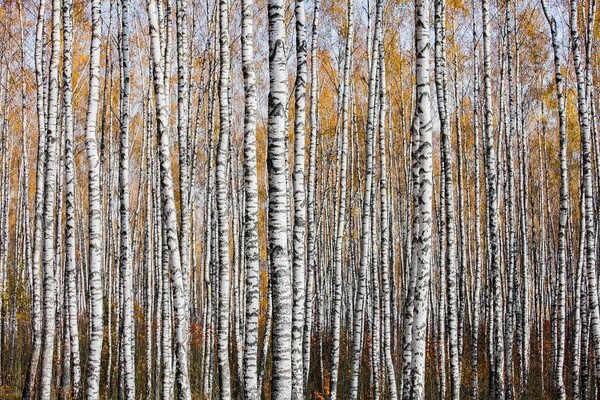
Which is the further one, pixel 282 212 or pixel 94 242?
pixel 94 242

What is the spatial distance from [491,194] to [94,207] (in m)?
5.07

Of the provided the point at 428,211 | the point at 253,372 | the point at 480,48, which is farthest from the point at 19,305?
the point at 480,48

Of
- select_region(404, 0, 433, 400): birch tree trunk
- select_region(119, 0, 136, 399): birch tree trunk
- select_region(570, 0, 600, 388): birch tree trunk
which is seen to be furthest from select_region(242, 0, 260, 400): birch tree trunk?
select_region(570, 0, 600, 388): birch tree trunk

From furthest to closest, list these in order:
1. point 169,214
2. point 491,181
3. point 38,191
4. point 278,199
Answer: point 38,191 < point 491,181 < point 169,214 < point 278,199

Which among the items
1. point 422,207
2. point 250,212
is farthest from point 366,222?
point 250,212

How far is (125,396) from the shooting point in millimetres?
6641

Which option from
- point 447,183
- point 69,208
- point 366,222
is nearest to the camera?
point 447,183

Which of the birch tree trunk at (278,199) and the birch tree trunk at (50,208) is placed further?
the birch tree trunk at (50,208)

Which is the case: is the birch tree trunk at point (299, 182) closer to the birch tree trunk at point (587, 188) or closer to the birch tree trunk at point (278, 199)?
Answer: the birch tree trunk at point (278, 199)

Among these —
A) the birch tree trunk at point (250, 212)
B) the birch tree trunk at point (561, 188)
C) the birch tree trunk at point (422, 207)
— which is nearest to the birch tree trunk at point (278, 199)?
the birch tree trunk at point (250, 212)

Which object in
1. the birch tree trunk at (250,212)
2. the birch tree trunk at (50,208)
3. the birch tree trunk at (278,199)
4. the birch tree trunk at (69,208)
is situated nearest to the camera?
the birch tree trunk at (278,199)

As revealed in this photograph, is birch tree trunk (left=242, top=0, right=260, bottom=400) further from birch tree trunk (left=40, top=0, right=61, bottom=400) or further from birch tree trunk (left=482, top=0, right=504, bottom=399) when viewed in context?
birch tree trunk (left=482, top=0, right=504, bottom=399)

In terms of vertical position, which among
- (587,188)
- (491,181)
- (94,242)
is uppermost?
(491,181)

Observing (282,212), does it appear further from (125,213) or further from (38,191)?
(38,191)
